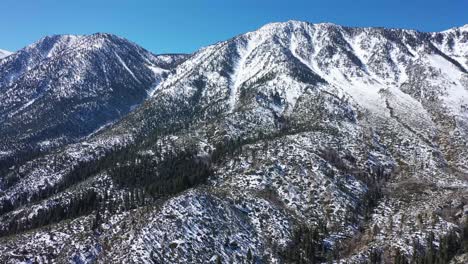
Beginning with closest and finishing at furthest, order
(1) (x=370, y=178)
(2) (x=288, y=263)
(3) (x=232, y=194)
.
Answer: (2) (x=288, y=263) < (3) (x=232, y=194) < (1) (x=370, y=178)

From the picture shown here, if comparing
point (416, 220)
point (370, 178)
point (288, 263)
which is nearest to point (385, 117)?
point (370, 178)

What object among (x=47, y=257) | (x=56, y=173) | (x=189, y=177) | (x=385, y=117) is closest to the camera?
(x=47, y=257)

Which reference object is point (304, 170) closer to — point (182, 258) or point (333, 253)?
point (333, 253)

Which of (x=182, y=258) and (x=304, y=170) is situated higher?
(x=304, y=170)

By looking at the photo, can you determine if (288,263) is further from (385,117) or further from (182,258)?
(385,117)

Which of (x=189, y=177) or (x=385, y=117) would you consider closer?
(x=189, y=177)

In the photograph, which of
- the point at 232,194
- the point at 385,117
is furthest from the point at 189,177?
the point at 385,117

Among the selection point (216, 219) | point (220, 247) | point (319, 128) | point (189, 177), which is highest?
point (319, 128)
